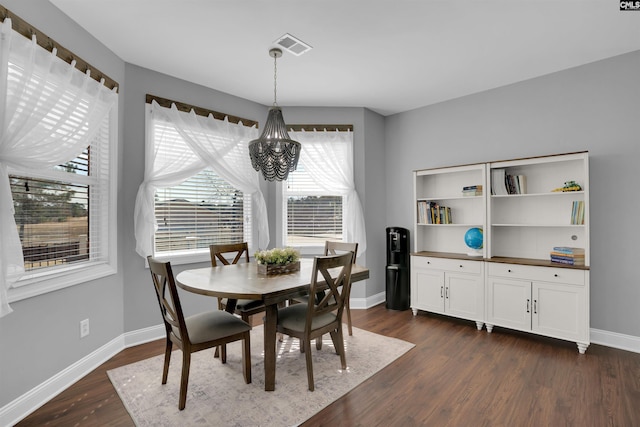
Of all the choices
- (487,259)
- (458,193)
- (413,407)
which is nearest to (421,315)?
(487,259)

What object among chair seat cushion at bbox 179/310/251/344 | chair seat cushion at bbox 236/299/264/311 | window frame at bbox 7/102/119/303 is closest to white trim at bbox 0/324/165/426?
window frame at bbox 7/102/119/303

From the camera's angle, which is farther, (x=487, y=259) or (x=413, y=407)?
(x=487, y=259)

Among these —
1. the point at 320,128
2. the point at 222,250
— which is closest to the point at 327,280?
the point at 222,250

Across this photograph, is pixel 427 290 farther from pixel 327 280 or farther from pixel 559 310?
pixel 327 280

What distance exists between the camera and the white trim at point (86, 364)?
2.00m

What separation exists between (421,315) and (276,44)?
11.4 ft

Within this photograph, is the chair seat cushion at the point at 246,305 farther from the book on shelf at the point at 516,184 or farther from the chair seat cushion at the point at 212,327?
the book on shelf at the point at 516,184

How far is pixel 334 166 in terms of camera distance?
14.3 feet

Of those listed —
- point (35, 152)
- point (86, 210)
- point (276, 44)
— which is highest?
point (276, 44)

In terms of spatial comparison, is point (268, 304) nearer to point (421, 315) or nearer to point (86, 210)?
point (86, 210)

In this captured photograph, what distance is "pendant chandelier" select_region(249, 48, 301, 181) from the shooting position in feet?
8.59

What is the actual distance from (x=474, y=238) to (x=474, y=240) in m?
0.02

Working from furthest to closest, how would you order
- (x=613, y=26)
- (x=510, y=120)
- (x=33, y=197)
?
(x=510, y=120)
(x=613, y=26)
(x=33, y=197)

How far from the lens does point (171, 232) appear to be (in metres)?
3.51
